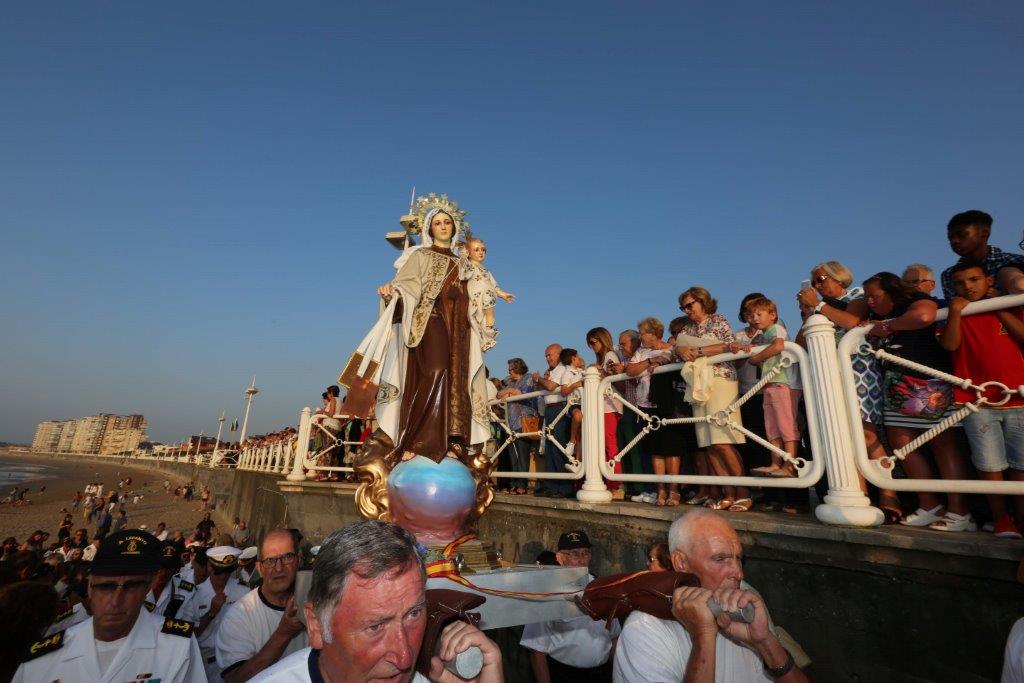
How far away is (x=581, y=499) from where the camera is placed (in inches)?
187

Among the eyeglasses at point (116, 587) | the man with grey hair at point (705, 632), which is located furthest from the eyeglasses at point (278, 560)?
the man with grey hair at point (705, 632)

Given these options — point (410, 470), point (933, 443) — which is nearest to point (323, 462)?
point (410, 470)

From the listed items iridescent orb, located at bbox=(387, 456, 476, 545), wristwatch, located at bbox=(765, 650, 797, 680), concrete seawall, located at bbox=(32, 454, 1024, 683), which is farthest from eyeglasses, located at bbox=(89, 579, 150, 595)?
concrete seawall, located at bbox=(32, 454, 1024, 683)

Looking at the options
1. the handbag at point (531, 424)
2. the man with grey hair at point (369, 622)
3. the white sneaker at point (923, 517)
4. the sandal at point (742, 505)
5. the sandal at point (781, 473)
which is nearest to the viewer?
the man with grey hair at point (369, 622)

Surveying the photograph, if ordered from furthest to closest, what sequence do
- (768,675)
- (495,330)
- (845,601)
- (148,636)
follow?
(495,330) → (845,601) → (148,636) → (768,675)

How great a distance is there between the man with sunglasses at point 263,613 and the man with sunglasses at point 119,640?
426 mm

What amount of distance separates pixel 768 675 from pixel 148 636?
2.87m

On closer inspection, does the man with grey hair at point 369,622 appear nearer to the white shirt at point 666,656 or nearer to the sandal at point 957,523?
the white shirt at point 666,656

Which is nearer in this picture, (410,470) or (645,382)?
(410,470)

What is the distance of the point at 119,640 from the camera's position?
2.30 metres

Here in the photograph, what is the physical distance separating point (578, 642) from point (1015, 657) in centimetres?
217

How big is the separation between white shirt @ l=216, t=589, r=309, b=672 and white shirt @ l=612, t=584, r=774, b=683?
2001 mm

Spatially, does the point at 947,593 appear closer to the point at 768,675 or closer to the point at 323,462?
the point at 768,675

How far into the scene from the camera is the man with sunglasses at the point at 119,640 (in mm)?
2182
